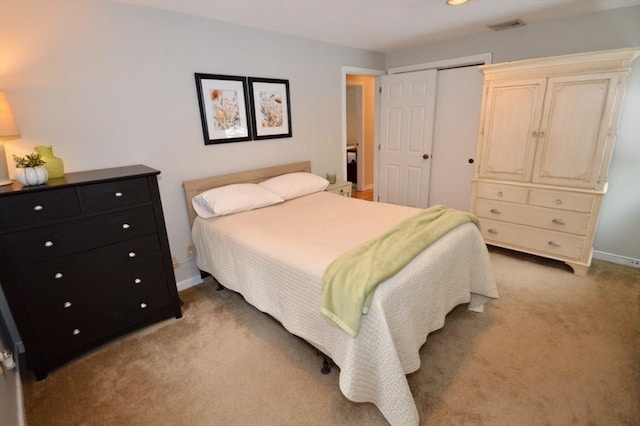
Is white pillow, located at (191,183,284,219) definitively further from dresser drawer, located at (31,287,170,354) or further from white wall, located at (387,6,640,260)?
white wall, located at (387,6,640,260)

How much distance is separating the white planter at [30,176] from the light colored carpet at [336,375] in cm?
118

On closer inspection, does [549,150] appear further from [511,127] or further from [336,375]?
[336,375]

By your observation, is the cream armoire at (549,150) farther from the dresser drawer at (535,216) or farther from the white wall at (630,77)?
the white wall at (630,77)

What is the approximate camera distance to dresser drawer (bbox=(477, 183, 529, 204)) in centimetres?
300

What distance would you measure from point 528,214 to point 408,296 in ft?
7.15

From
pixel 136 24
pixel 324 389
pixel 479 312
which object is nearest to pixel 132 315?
pixel 324 389

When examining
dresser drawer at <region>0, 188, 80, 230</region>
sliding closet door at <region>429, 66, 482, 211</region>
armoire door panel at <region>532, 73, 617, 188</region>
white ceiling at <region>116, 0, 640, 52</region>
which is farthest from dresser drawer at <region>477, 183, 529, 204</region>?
dresser drawer at <region>0, 188, 80, 230</region>

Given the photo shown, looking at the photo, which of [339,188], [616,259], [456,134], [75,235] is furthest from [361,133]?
[75,235]

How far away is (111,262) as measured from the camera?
6.68 ft

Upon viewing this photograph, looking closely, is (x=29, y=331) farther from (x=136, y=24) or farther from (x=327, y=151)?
(x=327, y=151)

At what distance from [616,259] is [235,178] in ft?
12.6

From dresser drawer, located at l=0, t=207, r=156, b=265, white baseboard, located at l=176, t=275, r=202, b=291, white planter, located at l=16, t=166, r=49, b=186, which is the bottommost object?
white baseboard, located at l=176, t=275, r=202, b=291

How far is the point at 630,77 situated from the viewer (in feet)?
8.86

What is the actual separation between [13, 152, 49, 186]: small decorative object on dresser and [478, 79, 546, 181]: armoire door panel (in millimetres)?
3613
